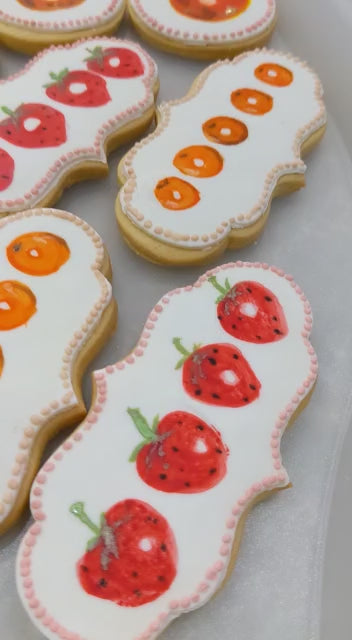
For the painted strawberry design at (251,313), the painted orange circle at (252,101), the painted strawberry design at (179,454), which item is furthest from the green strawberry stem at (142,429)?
the painted orange circle at (252,101)

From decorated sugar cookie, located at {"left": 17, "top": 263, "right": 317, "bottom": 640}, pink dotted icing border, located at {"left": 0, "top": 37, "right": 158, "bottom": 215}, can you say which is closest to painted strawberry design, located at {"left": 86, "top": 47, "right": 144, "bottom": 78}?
pink dotted icing border, located at {"left": 0, "top": 37, "right": 158, "bottom": 215}

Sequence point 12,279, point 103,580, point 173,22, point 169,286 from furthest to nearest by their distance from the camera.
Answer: point 173,22, point 169,286, point 12,279, point 103,580

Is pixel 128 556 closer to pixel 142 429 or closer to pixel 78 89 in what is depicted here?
pixel 142 429

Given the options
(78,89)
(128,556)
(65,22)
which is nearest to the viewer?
(128,556)

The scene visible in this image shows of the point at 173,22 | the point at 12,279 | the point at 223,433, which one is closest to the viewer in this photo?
the point at 223,433

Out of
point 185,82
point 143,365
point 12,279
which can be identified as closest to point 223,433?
point 143,365

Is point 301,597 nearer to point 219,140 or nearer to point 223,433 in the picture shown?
point 223,433

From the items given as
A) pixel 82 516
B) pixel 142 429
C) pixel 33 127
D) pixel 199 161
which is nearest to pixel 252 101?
pixel 199 161

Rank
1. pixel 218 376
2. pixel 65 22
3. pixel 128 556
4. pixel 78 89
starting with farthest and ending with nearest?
pixel 65 22, pixel 78 89, pixel 218 376, pixel 128 556
